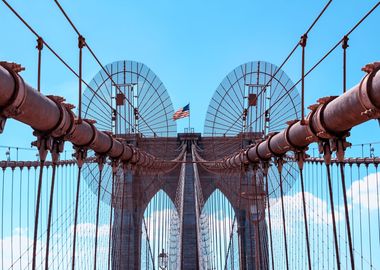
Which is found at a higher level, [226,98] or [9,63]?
[226,98]

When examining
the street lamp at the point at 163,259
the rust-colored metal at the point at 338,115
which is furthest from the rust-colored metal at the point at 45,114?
the street lamp at the point at 163,259

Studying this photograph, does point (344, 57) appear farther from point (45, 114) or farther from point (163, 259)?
point (163, 259)

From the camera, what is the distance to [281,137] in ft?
32.1

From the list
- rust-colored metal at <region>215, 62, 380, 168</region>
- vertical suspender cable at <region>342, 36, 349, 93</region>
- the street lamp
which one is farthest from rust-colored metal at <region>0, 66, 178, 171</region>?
the street lamp

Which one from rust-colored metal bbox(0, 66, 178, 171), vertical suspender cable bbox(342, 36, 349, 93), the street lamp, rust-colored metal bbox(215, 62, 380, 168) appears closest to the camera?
rust-colored metal bbox(215, 62, 380, 168)

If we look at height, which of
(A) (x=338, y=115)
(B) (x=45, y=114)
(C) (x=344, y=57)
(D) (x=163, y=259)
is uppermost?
(C) (x=344, y=57)

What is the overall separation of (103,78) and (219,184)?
10731 millimetres

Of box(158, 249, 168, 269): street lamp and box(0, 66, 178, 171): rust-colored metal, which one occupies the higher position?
box(0, 66, 178, 171): rust-colored metal

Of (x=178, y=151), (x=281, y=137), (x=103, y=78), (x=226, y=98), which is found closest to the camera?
(x=281, y=137)

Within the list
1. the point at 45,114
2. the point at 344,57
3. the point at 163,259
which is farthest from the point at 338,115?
the point at 163,259

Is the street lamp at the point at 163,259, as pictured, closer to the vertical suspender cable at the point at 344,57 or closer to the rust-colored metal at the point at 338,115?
the rust-colored metal at the point at 338,115

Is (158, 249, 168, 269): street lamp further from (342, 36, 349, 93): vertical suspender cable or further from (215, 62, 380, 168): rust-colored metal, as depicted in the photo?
(342, 36, 349, 93): vertical suspender cable

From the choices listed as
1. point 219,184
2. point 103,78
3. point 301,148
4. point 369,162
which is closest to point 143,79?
point 103,78

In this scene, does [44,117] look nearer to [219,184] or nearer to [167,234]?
[167,234]
